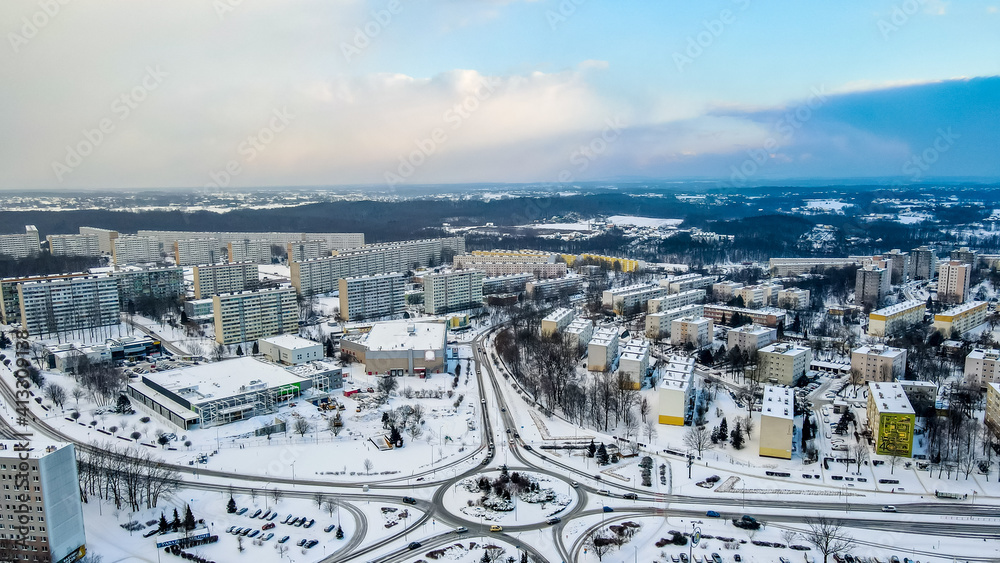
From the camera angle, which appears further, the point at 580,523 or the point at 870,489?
the point at 870,489

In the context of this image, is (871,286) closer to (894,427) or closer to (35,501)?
(894,427)

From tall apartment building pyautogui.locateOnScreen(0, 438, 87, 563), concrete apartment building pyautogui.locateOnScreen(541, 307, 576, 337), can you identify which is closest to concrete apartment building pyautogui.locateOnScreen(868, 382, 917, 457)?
concrete apartment building pyautogui.locateOnScreen(541, 307, 576, 337)

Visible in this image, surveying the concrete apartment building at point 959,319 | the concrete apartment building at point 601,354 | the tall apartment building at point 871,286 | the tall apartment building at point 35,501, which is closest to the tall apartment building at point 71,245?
the concrete apartment building at point 601,354

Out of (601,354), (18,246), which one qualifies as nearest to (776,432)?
(601,354)

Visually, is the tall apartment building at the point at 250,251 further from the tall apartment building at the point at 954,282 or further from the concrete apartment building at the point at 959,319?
the tall apartment building at the point at 954,282

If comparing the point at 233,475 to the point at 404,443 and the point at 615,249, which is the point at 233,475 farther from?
the point at 615,249

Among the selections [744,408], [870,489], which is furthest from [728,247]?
[870,489]

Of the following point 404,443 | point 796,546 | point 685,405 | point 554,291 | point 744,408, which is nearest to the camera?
point 796,546
